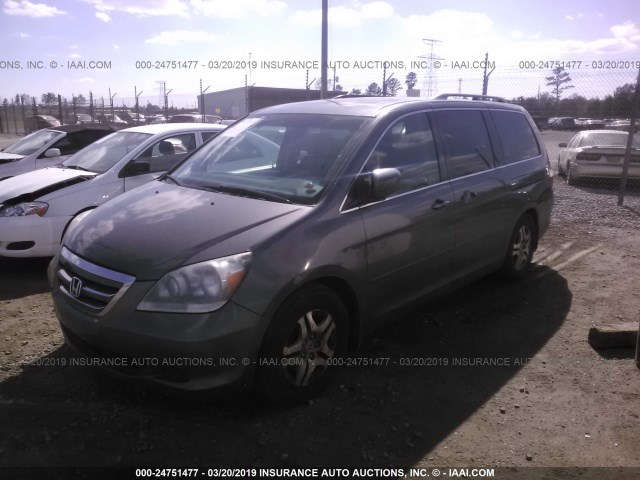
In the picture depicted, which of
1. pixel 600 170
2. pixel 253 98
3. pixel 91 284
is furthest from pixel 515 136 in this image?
pixel 253 98

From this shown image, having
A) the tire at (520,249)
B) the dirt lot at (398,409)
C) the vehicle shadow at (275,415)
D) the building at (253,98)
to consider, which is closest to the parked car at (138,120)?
the building at (253,98)

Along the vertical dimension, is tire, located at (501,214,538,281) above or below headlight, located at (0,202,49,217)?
below

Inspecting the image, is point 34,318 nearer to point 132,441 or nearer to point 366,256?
point 132,441

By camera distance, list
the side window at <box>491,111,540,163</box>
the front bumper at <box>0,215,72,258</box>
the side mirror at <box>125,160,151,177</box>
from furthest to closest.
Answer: the side mirror at <box>125,160,151,177</box>
the front bumper at <box>0,215,72,258</box>
the side window at <box>491,111,540,163</box>

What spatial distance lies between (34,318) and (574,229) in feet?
23.4

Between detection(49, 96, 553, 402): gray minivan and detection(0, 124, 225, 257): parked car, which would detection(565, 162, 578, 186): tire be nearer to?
detection(49, 96, 553, 402): gray minivan

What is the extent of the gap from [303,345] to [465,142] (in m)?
2.36

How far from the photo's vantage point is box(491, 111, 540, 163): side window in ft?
16.5

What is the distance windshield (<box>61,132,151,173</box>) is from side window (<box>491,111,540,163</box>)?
13.7 feet

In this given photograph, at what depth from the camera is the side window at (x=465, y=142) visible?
425cm

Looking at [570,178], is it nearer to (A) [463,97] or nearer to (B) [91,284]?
(A) [463,97]

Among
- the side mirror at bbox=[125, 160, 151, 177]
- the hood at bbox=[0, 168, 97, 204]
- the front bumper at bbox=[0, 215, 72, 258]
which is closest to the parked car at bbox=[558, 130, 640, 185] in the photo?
the side mirror at bbox=[125, 160, 151, 177]

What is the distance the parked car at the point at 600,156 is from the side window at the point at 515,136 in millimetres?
6974

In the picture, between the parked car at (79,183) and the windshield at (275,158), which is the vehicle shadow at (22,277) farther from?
the windshield at (275,158)
